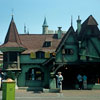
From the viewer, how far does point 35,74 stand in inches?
1126

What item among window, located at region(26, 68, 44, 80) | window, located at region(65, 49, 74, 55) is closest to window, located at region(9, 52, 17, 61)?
window, located at region(26, 68, 44, 80)

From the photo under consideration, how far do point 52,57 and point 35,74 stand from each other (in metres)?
5.91

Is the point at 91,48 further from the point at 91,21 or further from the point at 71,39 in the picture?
the point at 91,21

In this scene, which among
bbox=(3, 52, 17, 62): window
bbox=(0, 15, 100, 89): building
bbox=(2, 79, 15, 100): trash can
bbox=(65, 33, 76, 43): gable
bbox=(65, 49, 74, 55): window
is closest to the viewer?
bbox=(2, 79, 15, 100): trash can

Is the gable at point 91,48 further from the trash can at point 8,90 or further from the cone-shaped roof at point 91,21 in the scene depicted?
the trash can at point 8,90

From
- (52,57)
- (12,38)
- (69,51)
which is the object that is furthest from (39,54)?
(52,57)

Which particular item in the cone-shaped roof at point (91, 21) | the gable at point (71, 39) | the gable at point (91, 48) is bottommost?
the gable at point (91, 48)

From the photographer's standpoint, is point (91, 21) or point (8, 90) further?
point (91, 21)

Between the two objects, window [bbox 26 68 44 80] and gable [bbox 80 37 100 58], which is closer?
gable [bbox 80 37 100 58]

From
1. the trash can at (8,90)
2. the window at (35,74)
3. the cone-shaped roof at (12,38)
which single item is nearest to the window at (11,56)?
the cone-shaped roof at (12,38)

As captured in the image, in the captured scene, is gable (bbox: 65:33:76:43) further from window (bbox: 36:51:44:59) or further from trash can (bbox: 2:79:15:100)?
trash can (bbox: 2:79:15:100)

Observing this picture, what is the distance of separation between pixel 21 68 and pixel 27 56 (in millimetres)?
1635

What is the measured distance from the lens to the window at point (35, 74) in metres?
28.4

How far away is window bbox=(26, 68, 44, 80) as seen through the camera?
28.4m
